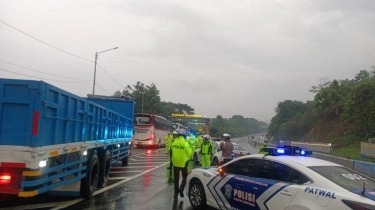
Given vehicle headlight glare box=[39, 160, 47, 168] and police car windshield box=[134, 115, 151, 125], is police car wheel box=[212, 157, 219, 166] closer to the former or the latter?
vehicle headlight glare box=[39, 160, 47, 168]

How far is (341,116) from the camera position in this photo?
39.2 meters

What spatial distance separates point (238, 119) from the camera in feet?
636

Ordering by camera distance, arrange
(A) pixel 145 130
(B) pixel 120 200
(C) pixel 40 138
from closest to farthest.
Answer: (C) pixel 40 138 < (B) pixel 120 200 < (A) pixel 145 130

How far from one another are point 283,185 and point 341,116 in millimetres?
36643

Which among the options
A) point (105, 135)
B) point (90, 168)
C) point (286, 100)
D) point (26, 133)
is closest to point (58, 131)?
point (26, 133)

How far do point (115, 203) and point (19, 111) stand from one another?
339 centimetres

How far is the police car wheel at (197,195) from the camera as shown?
7.69 metres

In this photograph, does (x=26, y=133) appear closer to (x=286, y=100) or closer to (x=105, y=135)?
(x=105, y=135)

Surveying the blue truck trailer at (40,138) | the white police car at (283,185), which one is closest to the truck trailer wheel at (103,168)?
the blue truck trailer at (40,138)

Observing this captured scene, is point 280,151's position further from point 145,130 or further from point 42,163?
point 145,130

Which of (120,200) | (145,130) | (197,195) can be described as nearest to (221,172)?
(197,195)

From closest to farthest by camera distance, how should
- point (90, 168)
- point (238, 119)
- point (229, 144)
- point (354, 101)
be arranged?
point (90, 168), point (229, 144), point (354, 101), point (238, 119)

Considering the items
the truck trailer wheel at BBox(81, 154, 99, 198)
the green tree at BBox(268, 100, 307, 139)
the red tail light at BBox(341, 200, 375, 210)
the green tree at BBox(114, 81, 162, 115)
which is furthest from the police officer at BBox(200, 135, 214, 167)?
the green tree at BBox(268, 100, 307, 139)

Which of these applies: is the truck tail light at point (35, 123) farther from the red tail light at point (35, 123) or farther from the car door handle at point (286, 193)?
the car door handle at point (286, 193)
